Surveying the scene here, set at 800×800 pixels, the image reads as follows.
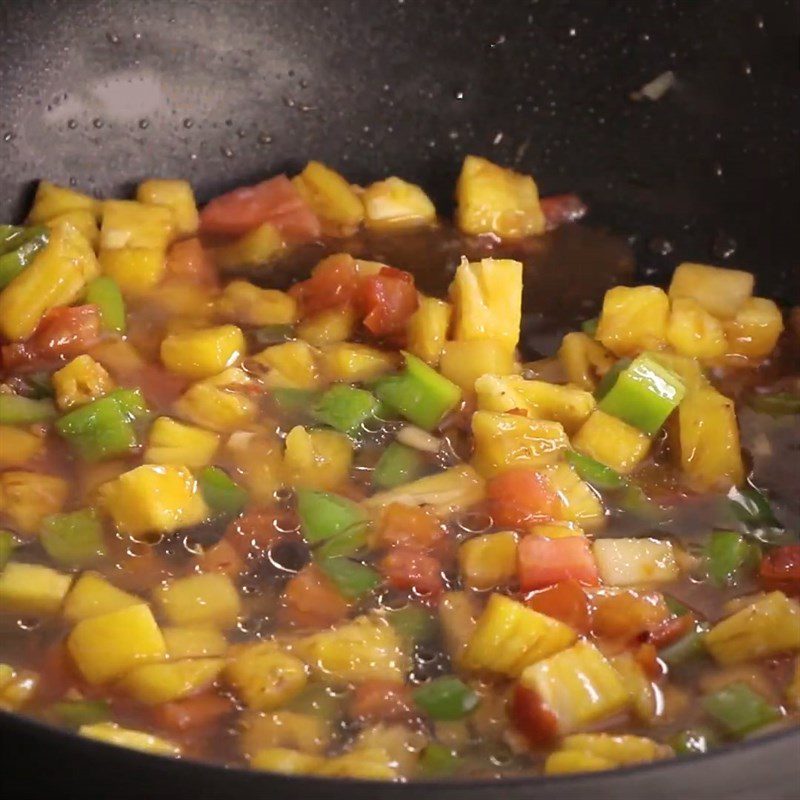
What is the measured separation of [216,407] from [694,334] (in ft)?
2.71

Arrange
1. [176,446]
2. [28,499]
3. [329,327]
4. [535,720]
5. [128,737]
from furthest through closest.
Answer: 1. [329,327]
2. [176,446]
3. [28,499]
4. [535,720]
5. [128,737]

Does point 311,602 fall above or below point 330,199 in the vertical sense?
below

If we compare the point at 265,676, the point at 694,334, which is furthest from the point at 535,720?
the point at 694,334

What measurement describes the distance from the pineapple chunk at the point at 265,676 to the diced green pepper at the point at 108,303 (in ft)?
2.53

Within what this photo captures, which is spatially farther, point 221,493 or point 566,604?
point 221,493

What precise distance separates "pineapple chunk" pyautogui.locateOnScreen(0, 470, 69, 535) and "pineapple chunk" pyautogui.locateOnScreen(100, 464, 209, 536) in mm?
80

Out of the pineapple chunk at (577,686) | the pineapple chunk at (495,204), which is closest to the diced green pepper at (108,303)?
the pineapple chunk at (495,204)

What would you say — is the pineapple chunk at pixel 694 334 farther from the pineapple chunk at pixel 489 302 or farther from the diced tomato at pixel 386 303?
the diced tomato at pixel 386 303

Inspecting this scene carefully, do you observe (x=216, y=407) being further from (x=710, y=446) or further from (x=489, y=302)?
(x=710, y=446)

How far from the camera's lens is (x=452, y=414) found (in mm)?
2168

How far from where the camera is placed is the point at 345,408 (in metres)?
2.13

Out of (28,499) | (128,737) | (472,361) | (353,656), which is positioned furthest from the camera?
(472,361)

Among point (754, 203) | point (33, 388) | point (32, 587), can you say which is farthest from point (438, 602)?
point (754, 203)

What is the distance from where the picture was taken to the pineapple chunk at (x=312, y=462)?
203 centimetres
